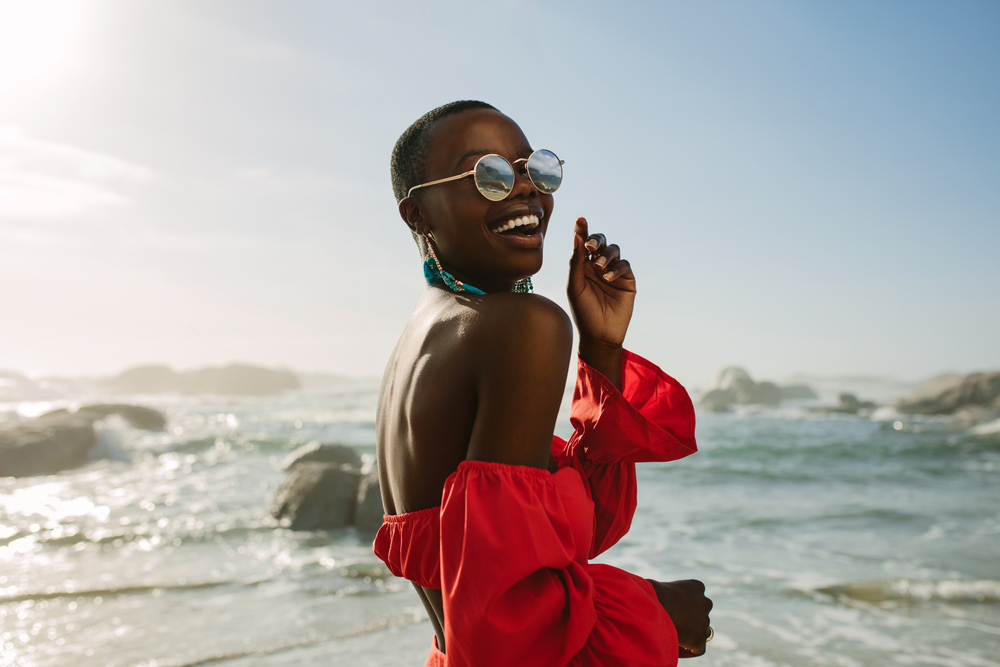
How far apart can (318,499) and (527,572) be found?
6.45m

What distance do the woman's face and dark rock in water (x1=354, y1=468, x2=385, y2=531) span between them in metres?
5.79

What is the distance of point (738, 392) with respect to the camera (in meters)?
24.4

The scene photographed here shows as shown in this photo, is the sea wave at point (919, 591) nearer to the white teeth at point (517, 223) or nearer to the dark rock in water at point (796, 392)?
the white teeth at point (517, 223)

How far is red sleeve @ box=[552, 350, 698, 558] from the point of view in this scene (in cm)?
150

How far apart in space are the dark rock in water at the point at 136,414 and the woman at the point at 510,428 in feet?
56.9

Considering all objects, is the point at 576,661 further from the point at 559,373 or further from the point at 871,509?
the point at 871,509

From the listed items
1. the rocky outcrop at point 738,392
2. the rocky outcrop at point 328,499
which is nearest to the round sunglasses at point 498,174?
the rocky outcrop at point 328,499

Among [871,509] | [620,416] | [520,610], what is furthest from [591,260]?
[871,509]

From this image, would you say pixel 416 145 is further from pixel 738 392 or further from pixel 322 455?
pixel 738 392

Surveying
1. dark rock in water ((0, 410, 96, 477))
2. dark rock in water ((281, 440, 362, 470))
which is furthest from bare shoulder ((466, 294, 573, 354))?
dark rock in water ((0, 410, 96, 477))

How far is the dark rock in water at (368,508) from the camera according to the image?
22.6 ft

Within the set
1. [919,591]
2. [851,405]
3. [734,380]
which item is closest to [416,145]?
[919,591]

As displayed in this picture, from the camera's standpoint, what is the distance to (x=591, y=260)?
1643 millimetres

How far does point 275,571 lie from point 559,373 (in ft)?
17.0
